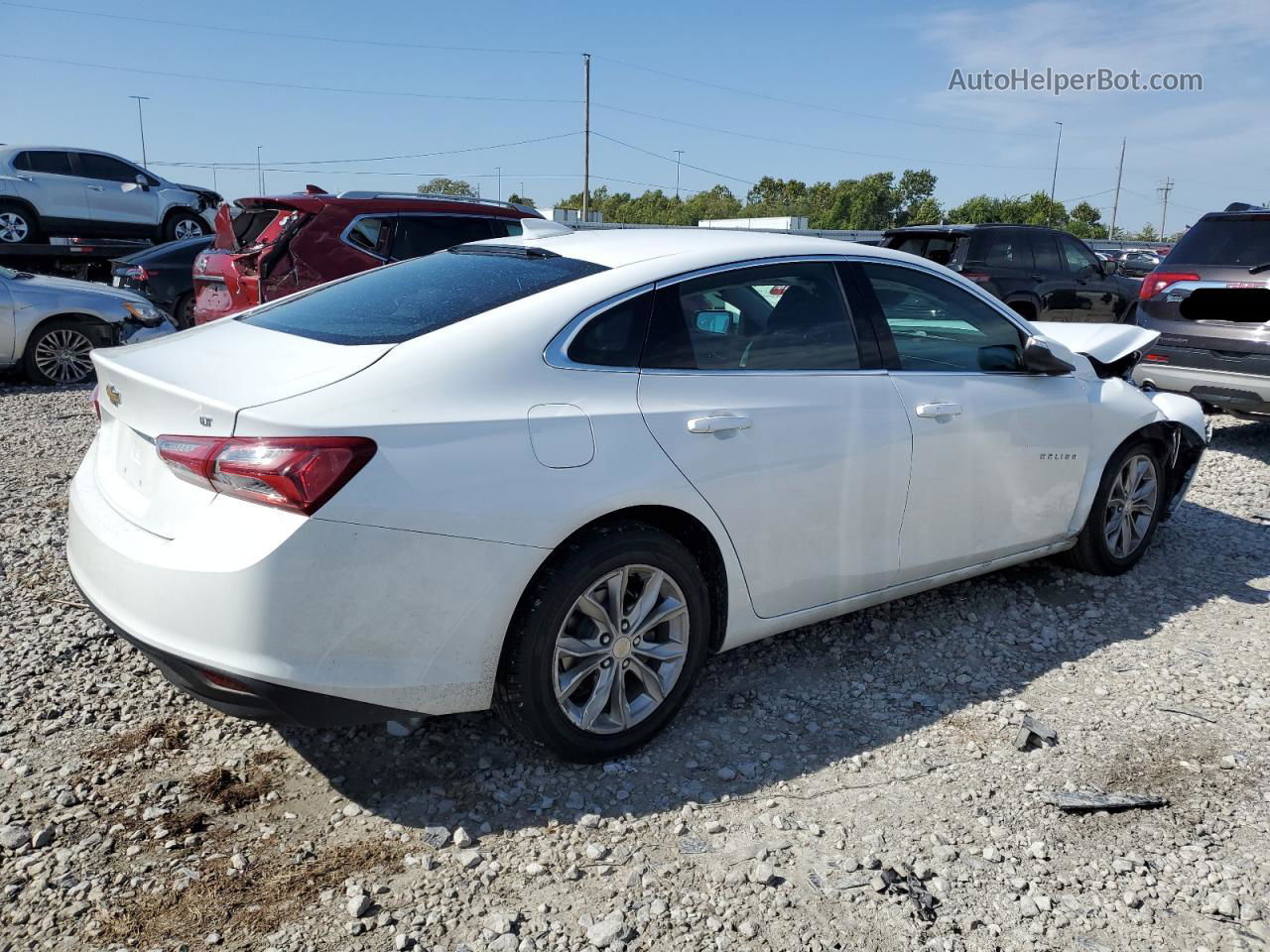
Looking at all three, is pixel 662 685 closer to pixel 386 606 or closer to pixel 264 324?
pixel 386 606

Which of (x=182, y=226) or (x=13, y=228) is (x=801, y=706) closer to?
(x=13, y=228)

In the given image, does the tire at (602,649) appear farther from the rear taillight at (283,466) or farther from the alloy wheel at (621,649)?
the rear taillight at (283,466)

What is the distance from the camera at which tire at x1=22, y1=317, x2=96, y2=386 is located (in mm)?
10250

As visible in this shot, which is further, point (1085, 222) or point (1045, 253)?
point (1085, 222)

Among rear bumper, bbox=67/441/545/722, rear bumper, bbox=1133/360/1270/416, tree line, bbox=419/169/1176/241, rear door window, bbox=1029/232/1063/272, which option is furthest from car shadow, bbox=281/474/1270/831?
tree line, bbox=419/169/1176/241

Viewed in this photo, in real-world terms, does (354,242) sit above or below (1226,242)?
below

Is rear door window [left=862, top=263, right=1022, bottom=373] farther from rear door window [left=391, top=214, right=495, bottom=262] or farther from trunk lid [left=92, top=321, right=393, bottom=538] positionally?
rear door window [left=391, top=214, right=495, bottom=262]

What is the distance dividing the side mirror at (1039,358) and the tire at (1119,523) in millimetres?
726

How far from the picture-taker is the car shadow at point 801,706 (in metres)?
3.11

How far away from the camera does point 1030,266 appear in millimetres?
12422

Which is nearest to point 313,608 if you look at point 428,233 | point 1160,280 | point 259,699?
point 259,699

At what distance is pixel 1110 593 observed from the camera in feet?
16.0

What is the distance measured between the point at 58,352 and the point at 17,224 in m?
8.35

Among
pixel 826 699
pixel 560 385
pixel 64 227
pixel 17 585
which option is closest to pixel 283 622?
pixel 560 385
